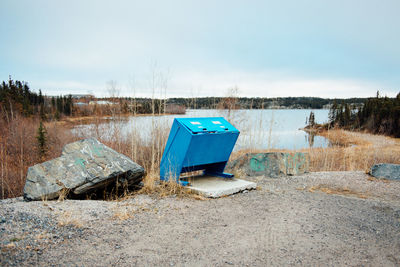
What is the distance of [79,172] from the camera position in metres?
4.88

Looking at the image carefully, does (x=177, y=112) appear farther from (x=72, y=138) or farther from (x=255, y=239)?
(x=255, y=239)

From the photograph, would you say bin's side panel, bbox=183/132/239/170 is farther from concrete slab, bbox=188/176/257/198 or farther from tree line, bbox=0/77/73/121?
tree line, bbox=0/77/73/121

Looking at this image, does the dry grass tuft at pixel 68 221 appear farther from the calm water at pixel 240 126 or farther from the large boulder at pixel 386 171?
the large boulder at pixel 386 171

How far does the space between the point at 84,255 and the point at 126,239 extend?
53 centimetres

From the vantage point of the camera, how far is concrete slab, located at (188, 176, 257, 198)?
5168 millimetres

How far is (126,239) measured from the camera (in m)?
3.37

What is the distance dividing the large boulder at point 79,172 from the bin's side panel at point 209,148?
3.36 feet

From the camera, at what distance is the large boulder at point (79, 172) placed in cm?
457

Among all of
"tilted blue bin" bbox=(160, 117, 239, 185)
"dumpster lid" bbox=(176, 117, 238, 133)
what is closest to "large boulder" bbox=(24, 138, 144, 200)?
"tilted blue bin" bbox=(160, 117, 239, 185)

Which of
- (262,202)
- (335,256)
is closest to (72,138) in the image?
(262,202)

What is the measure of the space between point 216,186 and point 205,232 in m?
1.90

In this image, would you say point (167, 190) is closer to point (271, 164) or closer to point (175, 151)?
point (175, 151)

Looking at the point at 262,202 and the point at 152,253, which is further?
the point at 262,202

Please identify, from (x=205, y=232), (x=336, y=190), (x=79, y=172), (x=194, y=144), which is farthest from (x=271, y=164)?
(x=79, y=172)
